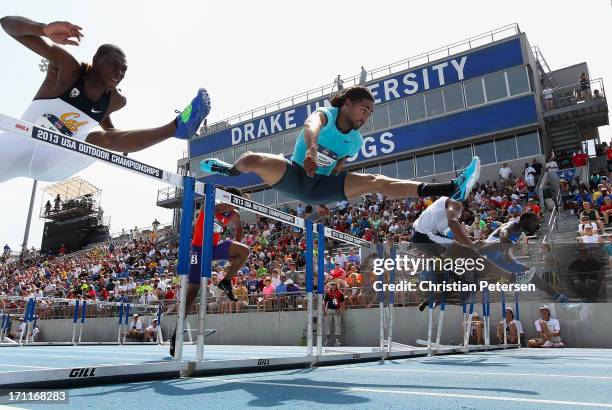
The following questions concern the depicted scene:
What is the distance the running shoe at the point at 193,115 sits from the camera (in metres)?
3.80

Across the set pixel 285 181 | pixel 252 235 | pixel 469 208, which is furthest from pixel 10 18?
pixel 252 235

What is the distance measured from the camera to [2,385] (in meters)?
2.89

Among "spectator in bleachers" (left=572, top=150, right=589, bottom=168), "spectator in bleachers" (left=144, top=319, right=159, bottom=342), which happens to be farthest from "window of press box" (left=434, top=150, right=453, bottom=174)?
"spectator in bleachers" (left=144, top=319, right=159, bottom=342)

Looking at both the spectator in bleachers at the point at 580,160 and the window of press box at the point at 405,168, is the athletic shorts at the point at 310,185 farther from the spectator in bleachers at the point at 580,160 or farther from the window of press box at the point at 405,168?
the window of press box at the point at 405,168

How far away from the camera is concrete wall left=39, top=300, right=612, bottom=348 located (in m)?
10.1

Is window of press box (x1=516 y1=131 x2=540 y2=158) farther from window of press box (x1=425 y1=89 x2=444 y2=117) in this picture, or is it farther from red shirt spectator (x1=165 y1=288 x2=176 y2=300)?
red shirt spectator (x1=165 y1=288 x2=176 y2=300)

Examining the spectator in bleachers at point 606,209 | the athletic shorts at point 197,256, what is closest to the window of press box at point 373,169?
the spectator in bleachers at point 606,209

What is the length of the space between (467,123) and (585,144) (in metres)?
5.31

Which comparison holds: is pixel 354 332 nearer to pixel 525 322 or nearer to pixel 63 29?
pixel 525 322

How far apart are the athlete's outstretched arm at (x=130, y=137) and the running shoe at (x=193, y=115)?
0.09 metres

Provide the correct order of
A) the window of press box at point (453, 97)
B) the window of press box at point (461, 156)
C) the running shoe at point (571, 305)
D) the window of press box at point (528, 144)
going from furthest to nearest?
the window of press box at point (453, 97)
the window of press box at point (461, 156)
the window of press box at point (528, 144)
the running shoe at point (571, 305)

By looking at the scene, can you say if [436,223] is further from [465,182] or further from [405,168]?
[405,168]

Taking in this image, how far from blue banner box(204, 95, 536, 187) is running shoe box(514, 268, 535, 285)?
11.6m

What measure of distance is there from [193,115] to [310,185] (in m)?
1.18
